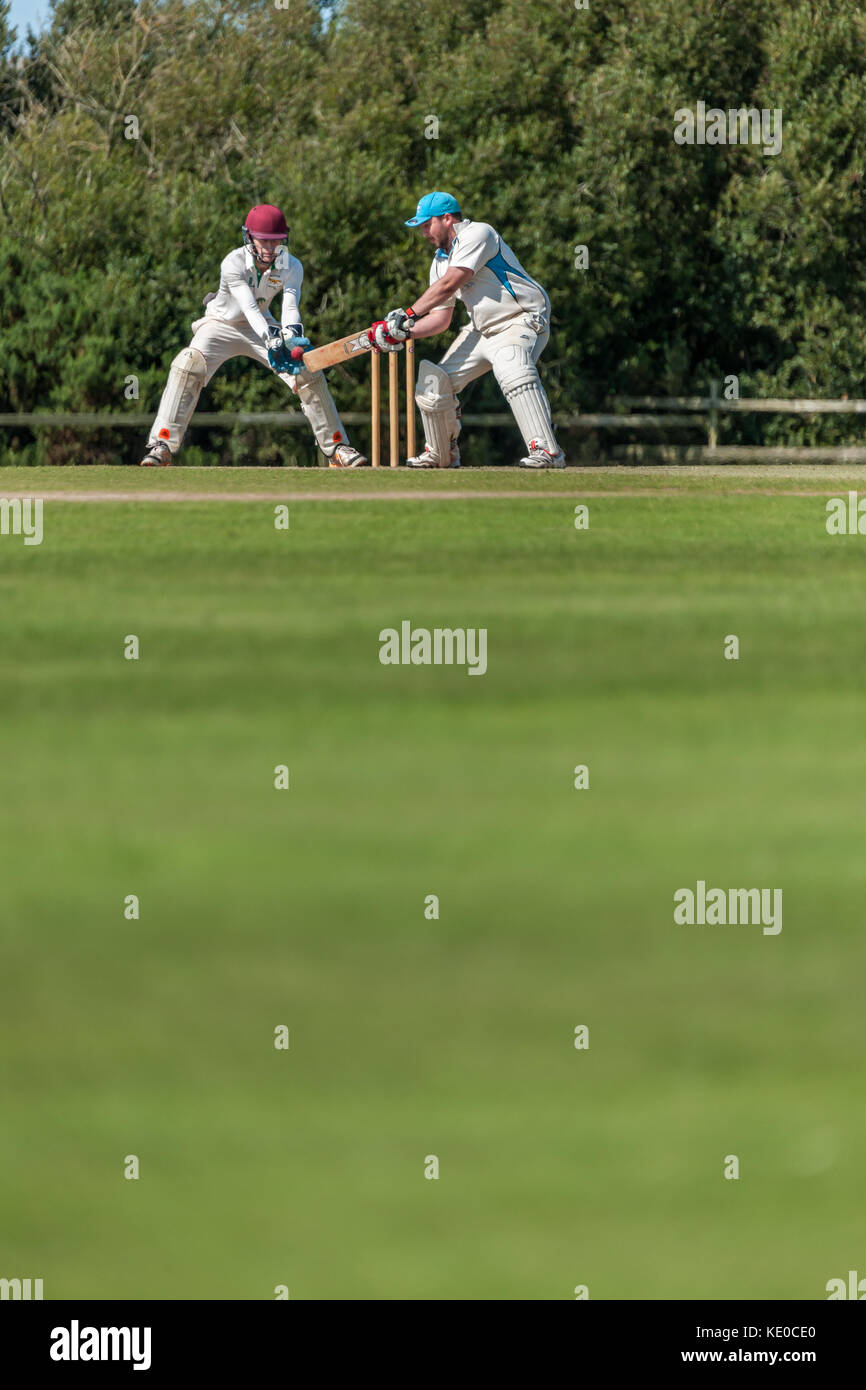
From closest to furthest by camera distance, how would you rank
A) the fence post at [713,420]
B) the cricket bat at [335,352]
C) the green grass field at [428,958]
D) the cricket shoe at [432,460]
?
the green grass field at [428,958] → the cricket bat at [335,352] → the cricket shoe at [432,460] → the fence post at [713,420]

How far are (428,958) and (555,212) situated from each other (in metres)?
24.4

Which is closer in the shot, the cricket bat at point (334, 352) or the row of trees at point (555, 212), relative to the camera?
the cricket bat at point (334, 352)

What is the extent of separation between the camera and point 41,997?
4.92m

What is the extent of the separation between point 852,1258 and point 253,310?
62.1 ft

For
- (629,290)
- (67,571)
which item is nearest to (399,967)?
(67,571)

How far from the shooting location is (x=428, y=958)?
5.20 m

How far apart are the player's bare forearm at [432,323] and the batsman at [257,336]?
3.23 feet

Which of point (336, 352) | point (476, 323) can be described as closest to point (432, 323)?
point (476, 323)

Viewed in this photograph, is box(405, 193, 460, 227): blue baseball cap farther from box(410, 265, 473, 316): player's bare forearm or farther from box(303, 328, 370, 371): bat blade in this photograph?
box(303, 328, 370, 371): bat blade

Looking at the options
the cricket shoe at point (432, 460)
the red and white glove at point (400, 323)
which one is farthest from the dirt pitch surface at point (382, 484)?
the red and white glove at point (400, 323)

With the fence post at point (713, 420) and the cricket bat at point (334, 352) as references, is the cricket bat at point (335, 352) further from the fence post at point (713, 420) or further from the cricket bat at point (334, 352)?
the fence post at point (713, 420)

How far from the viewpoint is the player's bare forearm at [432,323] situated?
2150 centimetres

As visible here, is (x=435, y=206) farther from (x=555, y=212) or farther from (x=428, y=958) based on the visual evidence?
(x=428, y=958)

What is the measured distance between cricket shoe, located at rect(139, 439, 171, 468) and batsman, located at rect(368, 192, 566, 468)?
2.48m
